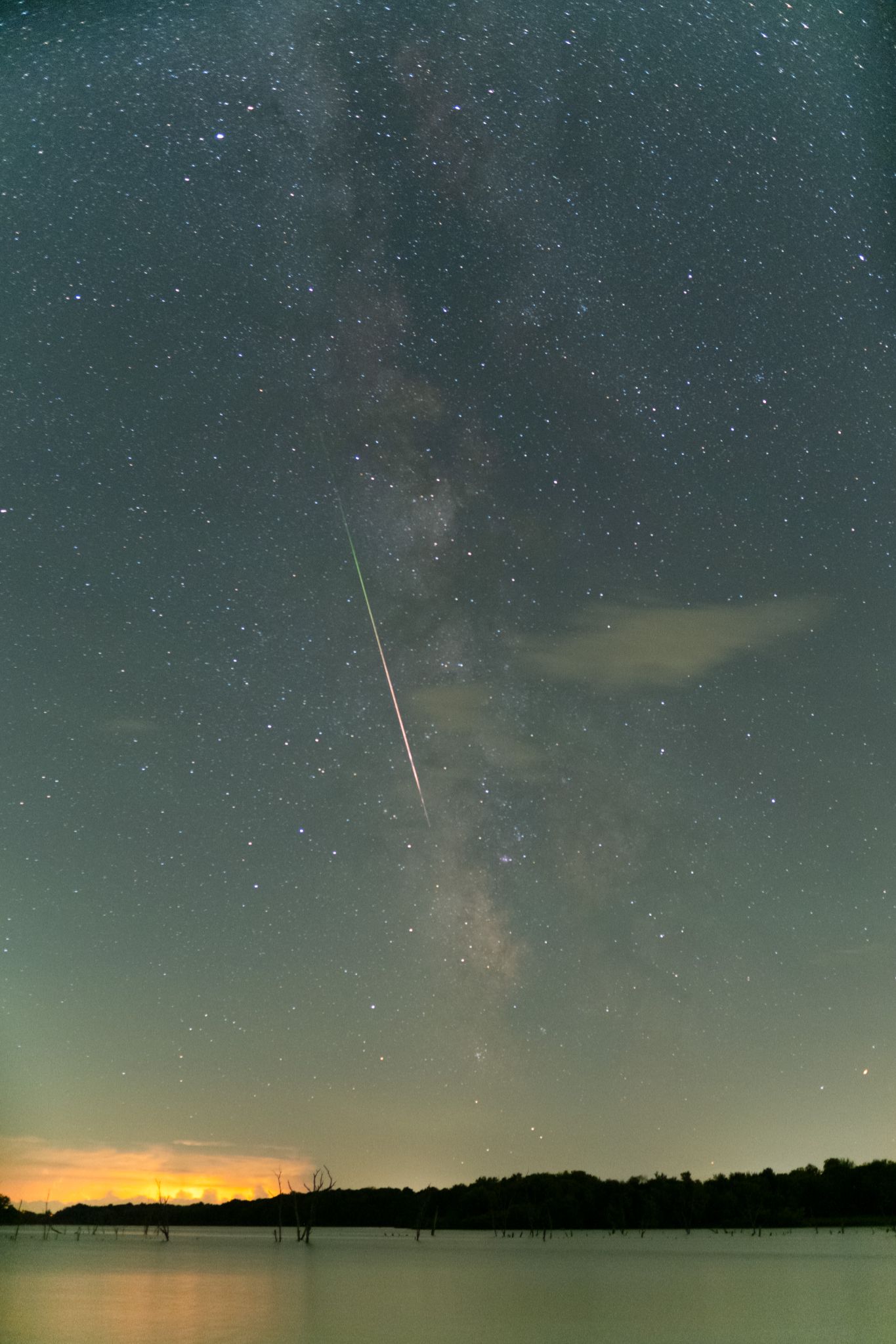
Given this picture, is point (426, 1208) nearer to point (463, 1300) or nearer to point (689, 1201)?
point (689, 1201)

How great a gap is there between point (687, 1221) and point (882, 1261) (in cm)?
7674

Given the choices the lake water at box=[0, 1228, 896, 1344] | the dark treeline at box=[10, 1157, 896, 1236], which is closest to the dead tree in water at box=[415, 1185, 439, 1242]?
the dark treeline at box=[10, 1157, 896, 1236]

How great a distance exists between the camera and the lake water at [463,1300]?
64.4 ft

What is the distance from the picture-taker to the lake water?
19625 millimetres

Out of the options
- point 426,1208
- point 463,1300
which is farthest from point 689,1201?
point 463,1300

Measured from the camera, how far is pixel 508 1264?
44.8 m

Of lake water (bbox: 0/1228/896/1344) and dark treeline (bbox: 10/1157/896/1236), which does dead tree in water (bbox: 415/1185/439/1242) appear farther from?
lake water (bbox: 0/1228/896/1344)

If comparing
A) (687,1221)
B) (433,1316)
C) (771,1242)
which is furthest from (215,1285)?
(687,1221)

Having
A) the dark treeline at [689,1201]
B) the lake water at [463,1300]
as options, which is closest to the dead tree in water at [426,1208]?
the dark treeline at [689,1201]

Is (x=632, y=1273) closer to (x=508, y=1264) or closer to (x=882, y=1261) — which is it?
(x=508, y=1264)

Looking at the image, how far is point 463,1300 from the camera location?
2680cm

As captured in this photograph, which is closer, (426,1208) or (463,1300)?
(463,1300)

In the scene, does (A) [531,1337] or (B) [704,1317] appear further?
(B) [704,1317]

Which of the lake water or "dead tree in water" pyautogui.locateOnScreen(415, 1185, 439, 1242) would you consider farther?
"dead tree in water" pyautogui.locateOnScreen(415, 1185, 439, 1242)
